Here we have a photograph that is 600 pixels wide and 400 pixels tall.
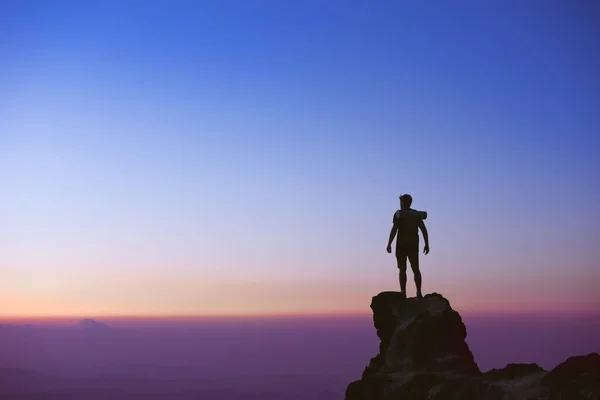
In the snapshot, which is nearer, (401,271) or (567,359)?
(567,359)

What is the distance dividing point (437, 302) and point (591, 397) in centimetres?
876

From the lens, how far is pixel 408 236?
69.3 feet

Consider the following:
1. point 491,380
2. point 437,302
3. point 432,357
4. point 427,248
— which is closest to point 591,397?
point 491,380

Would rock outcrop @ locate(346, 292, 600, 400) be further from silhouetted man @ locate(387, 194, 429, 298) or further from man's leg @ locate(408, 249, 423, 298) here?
silhouetted man @ locate(387, 194, 429, 298)

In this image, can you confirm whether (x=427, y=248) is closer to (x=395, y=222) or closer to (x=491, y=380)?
(x=395, y=222)

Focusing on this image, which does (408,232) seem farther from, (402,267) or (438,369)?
(438,369)

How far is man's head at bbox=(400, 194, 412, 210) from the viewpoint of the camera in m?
21.0

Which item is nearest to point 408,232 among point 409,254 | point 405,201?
point 409,254

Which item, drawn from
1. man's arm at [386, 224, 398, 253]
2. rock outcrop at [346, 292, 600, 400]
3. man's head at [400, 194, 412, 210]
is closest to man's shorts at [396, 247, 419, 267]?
man's arm at [386, 224, 398, 253]

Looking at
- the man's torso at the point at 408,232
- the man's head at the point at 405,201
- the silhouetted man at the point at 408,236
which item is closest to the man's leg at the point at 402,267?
the silhouetted man at the point at 408,236

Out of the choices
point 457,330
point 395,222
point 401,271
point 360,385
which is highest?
point 395,222

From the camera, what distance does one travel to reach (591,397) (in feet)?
34.9

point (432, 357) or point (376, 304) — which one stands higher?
point (376, 304)

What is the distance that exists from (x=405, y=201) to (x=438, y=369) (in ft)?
19.8
